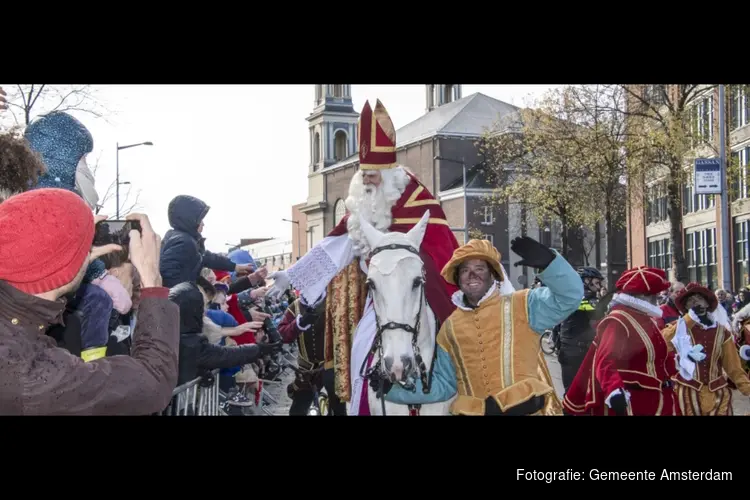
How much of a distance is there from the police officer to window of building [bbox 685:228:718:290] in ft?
33.3

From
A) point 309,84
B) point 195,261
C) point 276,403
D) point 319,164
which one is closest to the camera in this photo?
point 195,261

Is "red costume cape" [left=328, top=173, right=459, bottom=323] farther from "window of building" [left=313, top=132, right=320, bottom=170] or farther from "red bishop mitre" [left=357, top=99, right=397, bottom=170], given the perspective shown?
"window of building" [left=313, top=132, right=320, bottom=170]

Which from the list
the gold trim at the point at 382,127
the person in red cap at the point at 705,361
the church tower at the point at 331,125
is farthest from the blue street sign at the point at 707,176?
the gold trim at the point at 382,127

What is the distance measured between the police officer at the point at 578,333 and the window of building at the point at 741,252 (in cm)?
1187

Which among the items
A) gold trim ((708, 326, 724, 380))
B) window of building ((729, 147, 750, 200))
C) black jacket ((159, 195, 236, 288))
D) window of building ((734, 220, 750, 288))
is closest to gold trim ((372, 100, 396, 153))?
black jacket ((159, 195, 236, 288))

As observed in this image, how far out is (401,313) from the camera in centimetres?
434

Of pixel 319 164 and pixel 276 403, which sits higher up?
pixel 319 164

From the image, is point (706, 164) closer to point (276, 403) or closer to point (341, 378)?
point (276, 403)

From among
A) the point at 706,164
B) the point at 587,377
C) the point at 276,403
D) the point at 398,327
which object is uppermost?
the point at 706,164

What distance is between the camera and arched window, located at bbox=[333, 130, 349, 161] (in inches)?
527
